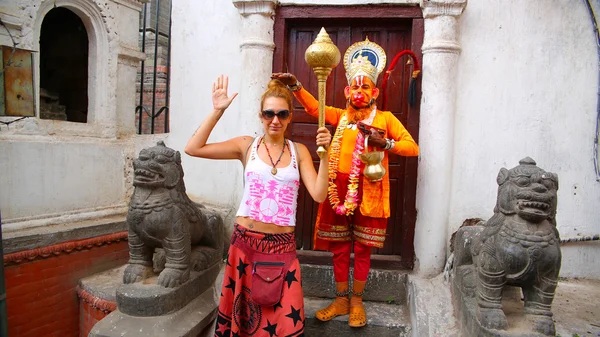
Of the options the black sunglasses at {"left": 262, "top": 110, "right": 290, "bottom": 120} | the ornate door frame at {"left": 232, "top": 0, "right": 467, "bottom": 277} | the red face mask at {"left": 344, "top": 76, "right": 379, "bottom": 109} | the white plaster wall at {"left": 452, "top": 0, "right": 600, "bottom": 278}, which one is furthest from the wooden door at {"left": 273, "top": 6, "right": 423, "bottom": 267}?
the black sunglasses at {"left": 262, "top": 110, "right": 290, "bottom": 120}

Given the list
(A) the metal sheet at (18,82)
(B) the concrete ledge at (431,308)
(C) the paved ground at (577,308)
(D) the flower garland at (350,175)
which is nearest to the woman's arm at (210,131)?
(D) the flower garland at (350,175)

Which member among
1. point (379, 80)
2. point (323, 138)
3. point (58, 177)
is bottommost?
point (58, 177)

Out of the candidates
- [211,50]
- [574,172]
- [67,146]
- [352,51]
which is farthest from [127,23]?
[574,172]

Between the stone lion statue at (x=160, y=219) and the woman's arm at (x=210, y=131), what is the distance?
557 millimetres

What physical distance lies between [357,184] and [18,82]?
2.58m

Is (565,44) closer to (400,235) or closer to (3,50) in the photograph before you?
(400,235)

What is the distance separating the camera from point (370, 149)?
339 cm

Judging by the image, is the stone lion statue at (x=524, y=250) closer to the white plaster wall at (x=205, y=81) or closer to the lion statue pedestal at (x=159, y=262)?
the lion statue pedestal at (x=159, y=262)

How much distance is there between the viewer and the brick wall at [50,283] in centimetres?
370

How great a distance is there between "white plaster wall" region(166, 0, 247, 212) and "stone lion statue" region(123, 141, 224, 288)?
103 centimetres

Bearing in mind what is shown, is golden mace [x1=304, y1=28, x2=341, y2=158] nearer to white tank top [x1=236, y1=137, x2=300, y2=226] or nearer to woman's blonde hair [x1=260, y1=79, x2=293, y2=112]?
woman's blonde hair [x1=260, y1=79, x2=293, y2=112]

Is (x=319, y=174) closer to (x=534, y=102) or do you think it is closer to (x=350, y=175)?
(x=350, y=175)

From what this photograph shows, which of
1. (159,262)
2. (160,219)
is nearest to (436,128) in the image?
(160,219)

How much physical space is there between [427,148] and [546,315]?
1.73 m
